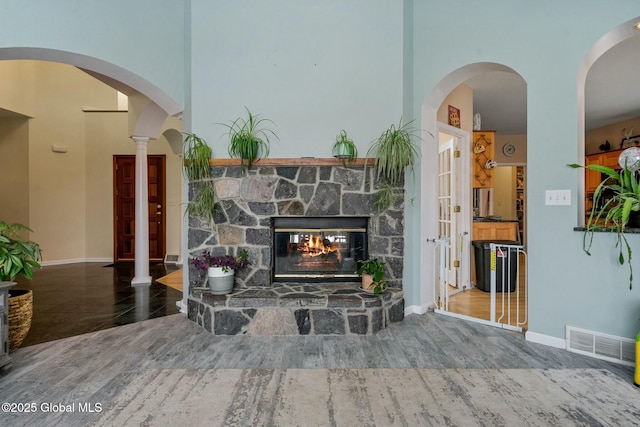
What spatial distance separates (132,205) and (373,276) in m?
5.68

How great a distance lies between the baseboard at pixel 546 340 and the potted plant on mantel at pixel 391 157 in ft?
4.99

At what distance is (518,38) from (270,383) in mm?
3165

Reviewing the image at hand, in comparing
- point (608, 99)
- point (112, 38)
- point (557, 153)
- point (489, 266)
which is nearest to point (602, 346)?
point (557, 153)

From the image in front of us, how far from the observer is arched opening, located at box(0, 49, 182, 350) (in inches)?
238

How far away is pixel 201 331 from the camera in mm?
3035

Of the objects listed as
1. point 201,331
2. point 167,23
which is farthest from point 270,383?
point 167,23

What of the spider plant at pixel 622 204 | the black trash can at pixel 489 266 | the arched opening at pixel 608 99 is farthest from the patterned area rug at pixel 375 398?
the black trash can at pixel 489 266

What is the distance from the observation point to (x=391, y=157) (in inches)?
124

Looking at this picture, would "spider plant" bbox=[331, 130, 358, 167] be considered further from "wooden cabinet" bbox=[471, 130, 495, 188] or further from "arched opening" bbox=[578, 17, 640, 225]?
"wooden cabinet" bbox=[471, 130, 495, 188]

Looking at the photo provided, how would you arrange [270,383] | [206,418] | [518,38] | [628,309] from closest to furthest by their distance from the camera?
[206,418] < [270,383] < [628,309] < [518,38]

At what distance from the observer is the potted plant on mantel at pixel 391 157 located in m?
3.14

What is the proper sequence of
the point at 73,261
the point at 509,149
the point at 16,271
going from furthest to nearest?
the point at 509,149 → the point at 73,261 → the point at 16,271

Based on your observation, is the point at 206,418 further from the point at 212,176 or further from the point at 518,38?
the point at 518,38

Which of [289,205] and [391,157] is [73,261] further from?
[391,157]
